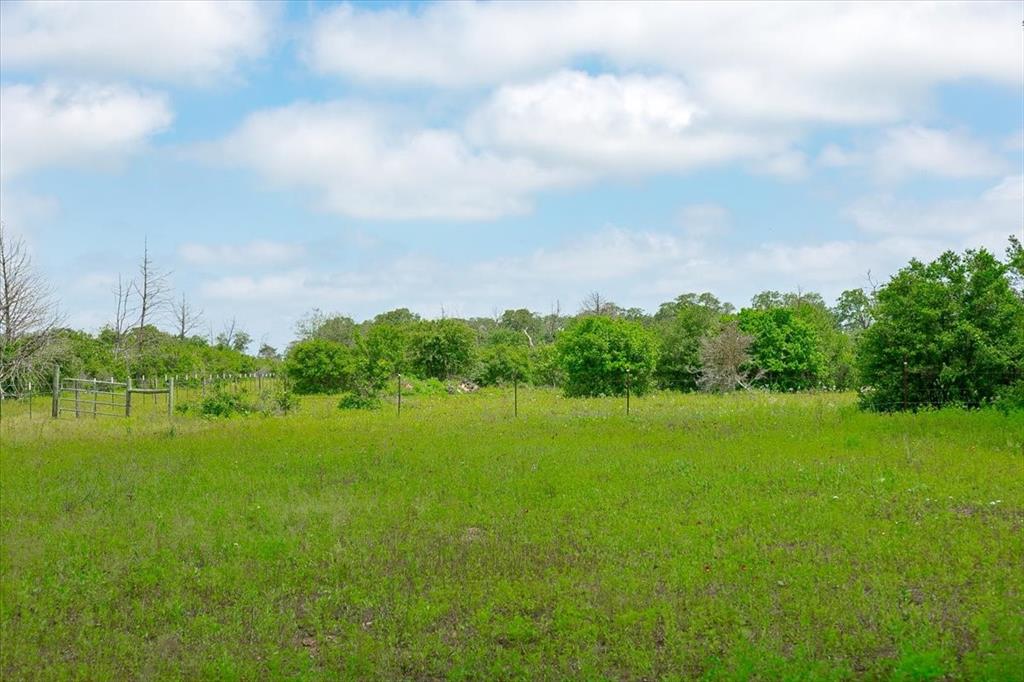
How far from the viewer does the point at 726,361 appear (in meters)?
33.9

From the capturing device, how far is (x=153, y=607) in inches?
304

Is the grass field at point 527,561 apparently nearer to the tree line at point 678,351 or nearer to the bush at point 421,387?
the tree line at point 678,351

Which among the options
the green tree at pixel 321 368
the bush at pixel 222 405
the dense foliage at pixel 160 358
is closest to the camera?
the bush at pixel 222 405

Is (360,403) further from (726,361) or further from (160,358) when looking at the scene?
(160,358)

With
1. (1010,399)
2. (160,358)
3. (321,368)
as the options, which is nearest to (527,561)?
(1010,399)

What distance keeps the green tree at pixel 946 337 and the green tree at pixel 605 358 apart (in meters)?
13.6

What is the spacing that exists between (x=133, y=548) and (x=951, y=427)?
50.4 ft

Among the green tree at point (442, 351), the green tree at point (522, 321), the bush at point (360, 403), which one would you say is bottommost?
the bush at point (360, 403)

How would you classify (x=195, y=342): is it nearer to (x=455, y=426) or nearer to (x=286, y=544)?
(x=455, y=426)

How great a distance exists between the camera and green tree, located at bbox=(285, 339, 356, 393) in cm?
3770

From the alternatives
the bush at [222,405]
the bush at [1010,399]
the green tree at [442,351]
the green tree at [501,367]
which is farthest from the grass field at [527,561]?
the green tree at [442,351]

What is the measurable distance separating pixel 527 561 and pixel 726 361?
26854 millimetres

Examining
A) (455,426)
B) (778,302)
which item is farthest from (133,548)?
(778,302)

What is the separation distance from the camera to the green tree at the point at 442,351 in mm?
42562
